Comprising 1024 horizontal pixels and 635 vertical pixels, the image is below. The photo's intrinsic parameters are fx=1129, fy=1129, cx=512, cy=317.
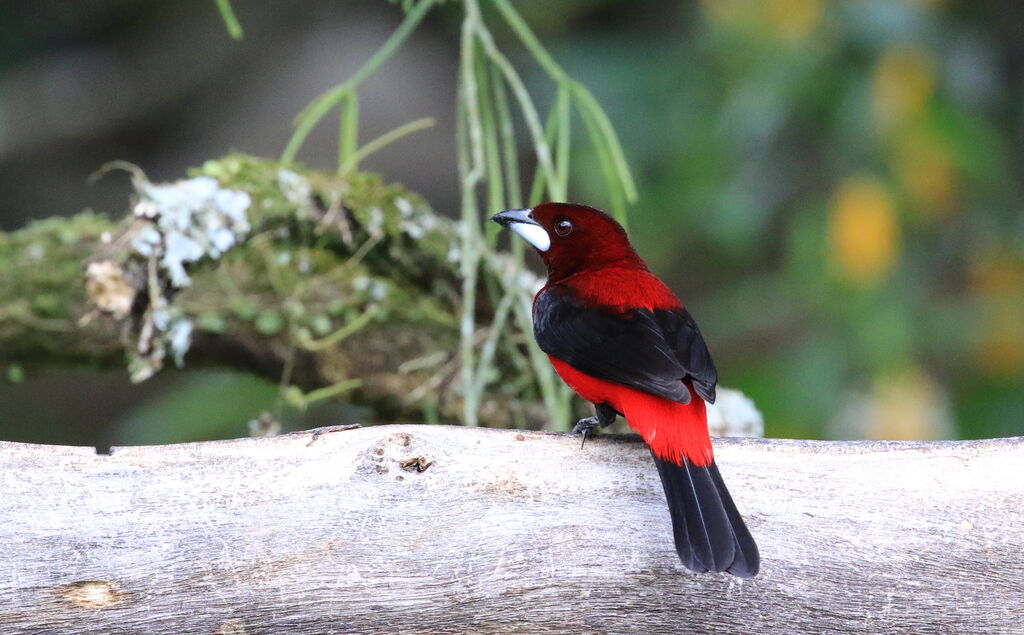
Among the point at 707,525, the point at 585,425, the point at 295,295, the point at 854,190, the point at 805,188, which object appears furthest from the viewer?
the point at 805,188

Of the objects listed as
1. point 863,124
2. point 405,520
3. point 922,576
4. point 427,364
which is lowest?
point 922,576

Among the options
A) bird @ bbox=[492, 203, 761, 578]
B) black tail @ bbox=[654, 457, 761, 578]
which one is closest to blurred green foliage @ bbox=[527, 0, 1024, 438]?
bird @ bbox=[492, 203, 761, 578]

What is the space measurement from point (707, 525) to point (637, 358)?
0.48m

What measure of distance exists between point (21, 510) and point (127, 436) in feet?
12.5

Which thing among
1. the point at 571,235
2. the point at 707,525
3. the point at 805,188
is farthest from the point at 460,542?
the point at 805,188

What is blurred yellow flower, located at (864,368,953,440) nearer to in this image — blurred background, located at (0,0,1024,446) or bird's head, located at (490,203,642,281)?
blurred background, located at (0,0,1024,446)

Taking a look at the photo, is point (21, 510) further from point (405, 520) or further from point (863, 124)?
point (863, 124)

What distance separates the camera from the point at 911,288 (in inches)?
179

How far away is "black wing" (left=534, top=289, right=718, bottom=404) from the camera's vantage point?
2176 millimetres

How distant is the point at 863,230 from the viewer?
4012mm

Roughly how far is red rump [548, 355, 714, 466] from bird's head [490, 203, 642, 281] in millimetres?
436

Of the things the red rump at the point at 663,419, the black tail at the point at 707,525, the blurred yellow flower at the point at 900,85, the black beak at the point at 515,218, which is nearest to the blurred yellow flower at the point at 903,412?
the blurred yellow flower at the point at 900,85

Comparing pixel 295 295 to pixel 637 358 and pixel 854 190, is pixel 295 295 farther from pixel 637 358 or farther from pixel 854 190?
pixel 854 190

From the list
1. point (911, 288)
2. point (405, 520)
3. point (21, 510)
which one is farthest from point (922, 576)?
point (911, 288)
